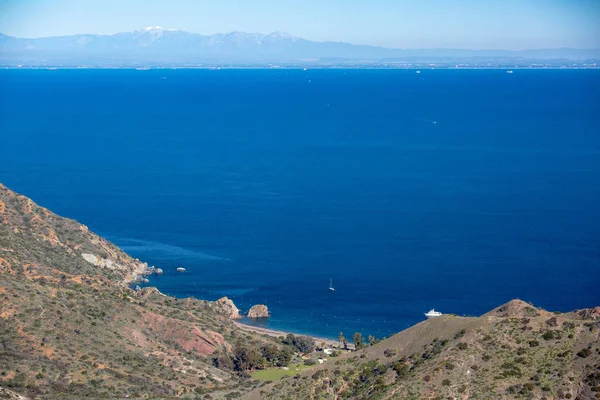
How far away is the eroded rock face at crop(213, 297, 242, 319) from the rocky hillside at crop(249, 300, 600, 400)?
25.3 meters

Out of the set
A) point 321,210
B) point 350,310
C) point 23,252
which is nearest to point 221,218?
point 321,210

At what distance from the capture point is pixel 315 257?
84.0m

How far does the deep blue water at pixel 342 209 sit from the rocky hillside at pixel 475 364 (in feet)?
78.5

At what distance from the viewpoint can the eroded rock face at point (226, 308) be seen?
6581cm

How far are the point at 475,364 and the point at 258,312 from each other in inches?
1363

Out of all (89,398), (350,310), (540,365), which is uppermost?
(540,365)

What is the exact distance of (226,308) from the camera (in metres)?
66.4

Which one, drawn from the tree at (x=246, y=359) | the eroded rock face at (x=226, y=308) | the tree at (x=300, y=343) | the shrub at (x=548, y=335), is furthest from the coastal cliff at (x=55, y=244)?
the shrub at (x=548, y=335)

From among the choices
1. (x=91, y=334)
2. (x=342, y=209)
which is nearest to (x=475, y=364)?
(x=91, y=334)

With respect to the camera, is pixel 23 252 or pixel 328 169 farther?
pixel 328 169

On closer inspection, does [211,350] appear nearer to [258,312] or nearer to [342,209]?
[258,312]

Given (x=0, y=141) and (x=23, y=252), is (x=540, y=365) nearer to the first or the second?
(x=23, y=252)

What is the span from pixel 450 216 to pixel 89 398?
217 feet

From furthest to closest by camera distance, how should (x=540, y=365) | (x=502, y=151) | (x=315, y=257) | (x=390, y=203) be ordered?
1. (x=502, y=151)
2. (x=390, y=203)
3. (x=315, y=257)
4. (x=540, y=365)
